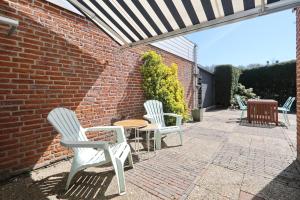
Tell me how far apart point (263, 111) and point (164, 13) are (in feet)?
20.5

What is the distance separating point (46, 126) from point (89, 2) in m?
2.29

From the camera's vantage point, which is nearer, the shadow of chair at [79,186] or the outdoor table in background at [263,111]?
the shadow of chair at [79,186]

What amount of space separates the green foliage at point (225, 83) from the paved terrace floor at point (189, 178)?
31.3ft

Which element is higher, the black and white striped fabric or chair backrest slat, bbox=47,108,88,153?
the black and white striped fabric

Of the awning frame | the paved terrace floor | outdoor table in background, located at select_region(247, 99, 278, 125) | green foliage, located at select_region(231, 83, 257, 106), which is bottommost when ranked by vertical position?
the paved terrace floor

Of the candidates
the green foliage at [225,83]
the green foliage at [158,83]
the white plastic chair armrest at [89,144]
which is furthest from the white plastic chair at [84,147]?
the green foliage at [225,83]

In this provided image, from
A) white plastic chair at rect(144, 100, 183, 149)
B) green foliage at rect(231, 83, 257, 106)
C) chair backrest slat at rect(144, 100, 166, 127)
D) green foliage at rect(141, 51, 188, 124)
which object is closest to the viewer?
white plastic chair at rect(144, 100, 183, 149)

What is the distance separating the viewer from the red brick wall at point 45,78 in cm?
290

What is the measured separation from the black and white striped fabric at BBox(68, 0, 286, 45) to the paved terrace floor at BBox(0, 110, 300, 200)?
254cm

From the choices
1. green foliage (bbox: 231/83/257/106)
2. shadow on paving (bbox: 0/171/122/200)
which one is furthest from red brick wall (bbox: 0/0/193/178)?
green foliage (bbox: 231/83/257/106)

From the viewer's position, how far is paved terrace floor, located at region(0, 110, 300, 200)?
8.31ft

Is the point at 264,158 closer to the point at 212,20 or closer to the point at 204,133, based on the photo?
the point at 204,133

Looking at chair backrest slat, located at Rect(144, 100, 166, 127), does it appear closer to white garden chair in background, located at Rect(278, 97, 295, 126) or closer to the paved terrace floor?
the paved terrace floor

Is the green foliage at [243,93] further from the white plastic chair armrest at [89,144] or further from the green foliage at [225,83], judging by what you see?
the white plastic chair armrest at [89,144]
